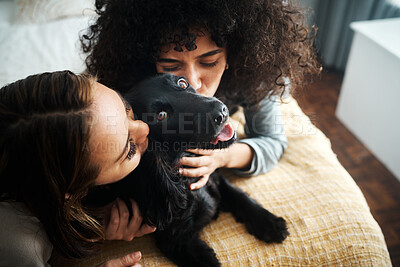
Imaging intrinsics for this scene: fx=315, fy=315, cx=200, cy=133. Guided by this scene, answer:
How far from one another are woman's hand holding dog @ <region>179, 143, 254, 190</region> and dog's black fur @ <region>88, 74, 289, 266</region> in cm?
2

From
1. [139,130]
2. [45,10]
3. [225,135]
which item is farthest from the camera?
[45,10]

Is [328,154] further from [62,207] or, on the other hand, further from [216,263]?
Answer: [62,207]

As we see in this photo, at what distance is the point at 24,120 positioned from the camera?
0.49 m

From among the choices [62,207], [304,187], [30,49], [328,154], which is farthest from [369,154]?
[30,49]

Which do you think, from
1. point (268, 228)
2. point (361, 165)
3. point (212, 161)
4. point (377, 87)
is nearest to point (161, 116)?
point (212, 161)

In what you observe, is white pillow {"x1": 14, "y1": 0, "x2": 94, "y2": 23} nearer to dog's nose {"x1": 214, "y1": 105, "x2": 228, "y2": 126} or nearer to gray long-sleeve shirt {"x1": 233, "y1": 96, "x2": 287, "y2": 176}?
gray long-sleeve shirt {"x1": 233, "y1": 96, "x2": 287, "y2": 176}

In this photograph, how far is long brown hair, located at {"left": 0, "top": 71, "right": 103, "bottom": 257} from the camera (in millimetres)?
493

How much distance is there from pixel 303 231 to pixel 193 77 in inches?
20.2

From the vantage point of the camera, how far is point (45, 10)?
172cm

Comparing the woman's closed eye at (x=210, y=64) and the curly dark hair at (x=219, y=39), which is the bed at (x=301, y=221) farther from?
the woman's closed eye at (x=210, y=64)

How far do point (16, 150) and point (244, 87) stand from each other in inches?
29.5

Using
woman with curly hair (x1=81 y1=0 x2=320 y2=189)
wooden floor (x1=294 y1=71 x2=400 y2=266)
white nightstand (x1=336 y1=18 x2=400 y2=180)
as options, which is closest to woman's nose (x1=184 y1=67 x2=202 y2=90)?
woman with curly hair (x1=81 y1=0 x2=320 y2=189)

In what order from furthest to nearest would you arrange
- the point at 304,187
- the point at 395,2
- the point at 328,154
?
the point at 395,2, the point at 328,154, the point at 304,187

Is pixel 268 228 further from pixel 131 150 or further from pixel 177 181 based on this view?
pixel 131 150
